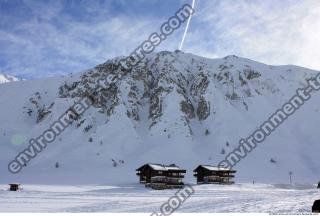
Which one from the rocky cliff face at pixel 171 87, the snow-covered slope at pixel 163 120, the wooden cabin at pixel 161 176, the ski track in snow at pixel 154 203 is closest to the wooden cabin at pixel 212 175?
the wooden cabin at pixel 161 176

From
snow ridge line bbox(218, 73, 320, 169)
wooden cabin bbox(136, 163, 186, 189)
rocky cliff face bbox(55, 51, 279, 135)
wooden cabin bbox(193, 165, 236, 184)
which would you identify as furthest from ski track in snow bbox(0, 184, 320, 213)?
rocky cliff face bbox(55, 51, 279, 135)

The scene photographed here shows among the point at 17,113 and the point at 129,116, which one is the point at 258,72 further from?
the point at 17,113

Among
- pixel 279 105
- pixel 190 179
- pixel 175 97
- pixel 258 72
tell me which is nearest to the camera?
pixel 190 179

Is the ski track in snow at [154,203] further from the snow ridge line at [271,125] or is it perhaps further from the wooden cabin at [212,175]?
the snow ridge line at [271,125]

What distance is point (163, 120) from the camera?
330 ft

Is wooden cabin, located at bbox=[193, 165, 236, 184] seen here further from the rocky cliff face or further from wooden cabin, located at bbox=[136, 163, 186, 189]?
the rocky cliff face

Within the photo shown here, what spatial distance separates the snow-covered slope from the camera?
83.7 meters

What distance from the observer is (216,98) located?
113312 mm

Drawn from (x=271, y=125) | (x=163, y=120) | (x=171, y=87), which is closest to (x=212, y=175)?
(x=163, y=120)

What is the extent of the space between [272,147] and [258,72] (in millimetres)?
42519

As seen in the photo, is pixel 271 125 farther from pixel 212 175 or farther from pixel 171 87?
pixel 212 175

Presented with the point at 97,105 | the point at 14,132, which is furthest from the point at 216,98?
the point at 14,132

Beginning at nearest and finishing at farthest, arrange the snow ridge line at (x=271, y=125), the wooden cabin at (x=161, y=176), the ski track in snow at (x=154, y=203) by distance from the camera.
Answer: the ski track in snow at (x=154, y=203) < the wooden cabin at (x=161, y=176) < the snow ridge line at (x=271, y=125)

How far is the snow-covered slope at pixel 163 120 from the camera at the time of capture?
83.7m
